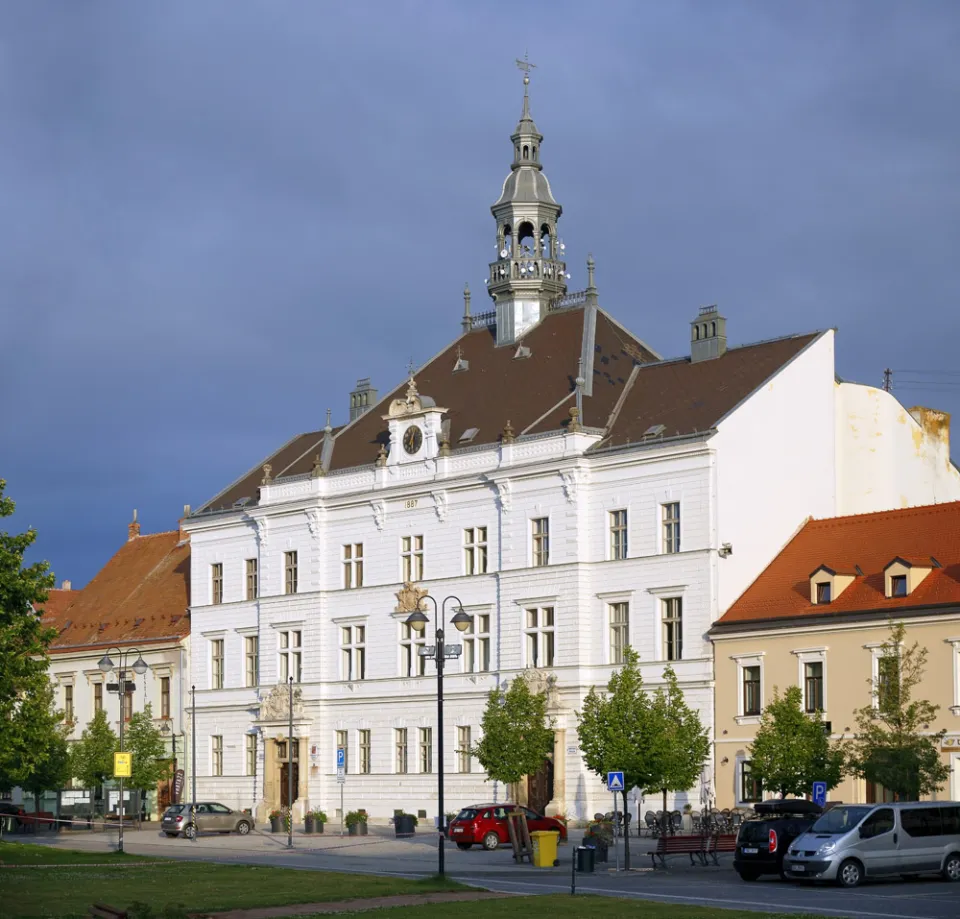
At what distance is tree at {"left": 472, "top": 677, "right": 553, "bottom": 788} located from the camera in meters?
66.2

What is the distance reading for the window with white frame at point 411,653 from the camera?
75.8m

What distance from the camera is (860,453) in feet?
233

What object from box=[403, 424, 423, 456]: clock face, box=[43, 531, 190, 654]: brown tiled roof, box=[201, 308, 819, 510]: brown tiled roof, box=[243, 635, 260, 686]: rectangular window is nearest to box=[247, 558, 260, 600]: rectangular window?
box=[243, 635, 260, 686]: rectangular window

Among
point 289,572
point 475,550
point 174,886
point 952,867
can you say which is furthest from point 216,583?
point 952,867

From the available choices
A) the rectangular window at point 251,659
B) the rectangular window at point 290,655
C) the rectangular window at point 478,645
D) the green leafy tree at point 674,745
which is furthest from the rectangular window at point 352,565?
the green leafy tree at point 674,745

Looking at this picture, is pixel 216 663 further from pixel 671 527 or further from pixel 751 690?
pixel 751 690

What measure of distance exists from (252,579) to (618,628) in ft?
71.1

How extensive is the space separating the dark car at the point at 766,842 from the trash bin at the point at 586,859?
3505mm

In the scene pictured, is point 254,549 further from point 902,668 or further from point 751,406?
point 902,668

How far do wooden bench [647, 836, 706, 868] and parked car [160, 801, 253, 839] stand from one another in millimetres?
26163

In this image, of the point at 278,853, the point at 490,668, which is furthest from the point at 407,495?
the point at 278,853

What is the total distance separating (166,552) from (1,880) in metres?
56.4

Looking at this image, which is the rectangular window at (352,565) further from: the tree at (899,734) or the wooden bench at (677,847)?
the wooden bench at (677,847)

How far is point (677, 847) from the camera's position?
48.6 metres
